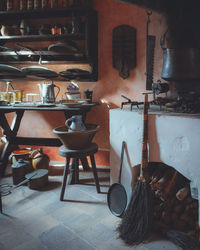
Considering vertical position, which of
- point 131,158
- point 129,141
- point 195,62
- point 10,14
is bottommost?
point 131,158

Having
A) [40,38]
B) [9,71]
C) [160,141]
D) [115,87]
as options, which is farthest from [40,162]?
[160,141]

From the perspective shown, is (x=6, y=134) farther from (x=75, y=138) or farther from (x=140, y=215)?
(x=140, y=215)

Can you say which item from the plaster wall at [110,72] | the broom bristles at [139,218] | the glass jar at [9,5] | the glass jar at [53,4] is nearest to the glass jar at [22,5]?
the glass jar at [9,5]

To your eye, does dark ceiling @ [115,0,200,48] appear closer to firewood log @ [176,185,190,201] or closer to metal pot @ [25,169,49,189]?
firewood log @ [176,185,190,201]

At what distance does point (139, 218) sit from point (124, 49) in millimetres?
1950

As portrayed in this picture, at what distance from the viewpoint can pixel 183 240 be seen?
1.68m

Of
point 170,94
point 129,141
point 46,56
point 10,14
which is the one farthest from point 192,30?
point 10,14

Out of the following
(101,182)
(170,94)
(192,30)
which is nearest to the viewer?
(192,30)

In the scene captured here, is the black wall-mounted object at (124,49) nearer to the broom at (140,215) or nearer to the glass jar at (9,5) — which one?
the broom at (140,215)

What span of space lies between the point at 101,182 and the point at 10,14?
7.97 ft

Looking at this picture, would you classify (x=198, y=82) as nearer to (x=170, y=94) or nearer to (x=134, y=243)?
(x=170, y=94)

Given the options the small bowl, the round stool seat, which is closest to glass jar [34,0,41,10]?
the small bowl

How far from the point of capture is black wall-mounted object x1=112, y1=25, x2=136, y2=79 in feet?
9.32

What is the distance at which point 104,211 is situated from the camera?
2.16 meters
